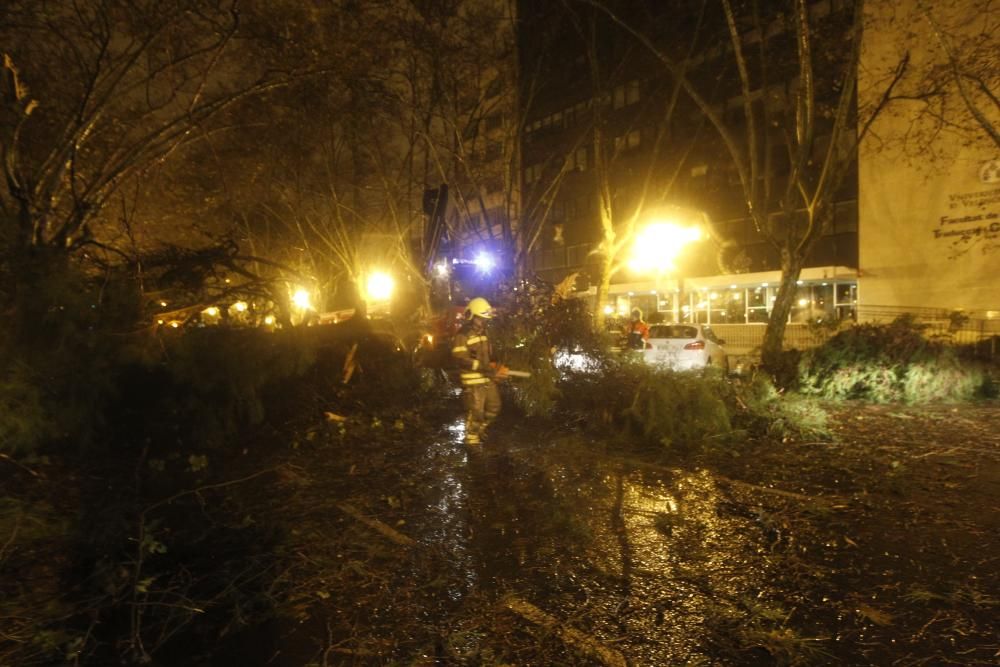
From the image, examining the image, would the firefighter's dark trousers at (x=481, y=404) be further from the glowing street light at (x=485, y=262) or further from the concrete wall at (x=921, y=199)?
the concrete wall at (x=921, y=199)

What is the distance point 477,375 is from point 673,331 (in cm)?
927

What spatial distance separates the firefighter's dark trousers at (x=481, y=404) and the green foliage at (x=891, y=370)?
6.53 meters

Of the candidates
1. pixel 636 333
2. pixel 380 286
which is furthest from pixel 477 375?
pixel 380 286

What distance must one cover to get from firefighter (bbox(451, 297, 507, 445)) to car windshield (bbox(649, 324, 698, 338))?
28.6ft

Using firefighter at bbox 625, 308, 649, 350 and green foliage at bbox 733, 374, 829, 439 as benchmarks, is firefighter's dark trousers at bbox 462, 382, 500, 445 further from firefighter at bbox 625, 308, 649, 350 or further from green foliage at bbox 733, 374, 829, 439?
green foliage at bbox 733, 374, 829, 439

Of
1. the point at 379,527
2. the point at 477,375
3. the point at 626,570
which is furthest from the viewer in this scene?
the point at 477,375

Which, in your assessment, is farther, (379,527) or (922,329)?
(922,329)

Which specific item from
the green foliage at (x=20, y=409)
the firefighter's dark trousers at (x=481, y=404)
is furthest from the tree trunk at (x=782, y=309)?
the green foliage at (x=20, y=409)

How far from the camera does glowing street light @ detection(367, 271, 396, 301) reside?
2677 centimetres

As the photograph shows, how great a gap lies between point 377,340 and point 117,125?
561cm

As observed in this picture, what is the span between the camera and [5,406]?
17.7 ft

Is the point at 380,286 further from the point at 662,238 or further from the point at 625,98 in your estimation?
the point at 625,98

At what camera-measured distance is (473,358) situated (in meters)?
8.62

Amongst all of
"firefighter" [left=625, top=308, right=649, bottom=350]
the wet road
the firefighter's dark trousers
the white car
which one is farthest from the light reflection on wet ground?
the white car
